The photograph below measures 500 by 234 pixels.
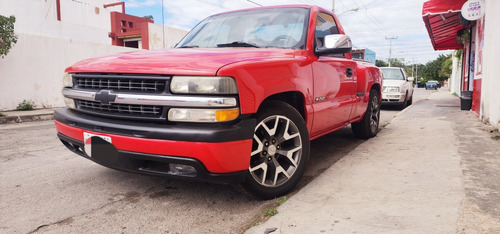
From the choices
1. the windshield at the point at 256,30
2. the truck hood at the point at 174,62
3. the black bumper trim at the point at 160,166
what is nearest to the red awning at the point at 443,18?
the windshield at the point at 256,30

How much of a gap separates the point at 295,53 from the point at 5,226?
2.56 meters

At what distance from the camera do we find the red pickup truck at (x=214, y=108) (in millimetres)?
2264

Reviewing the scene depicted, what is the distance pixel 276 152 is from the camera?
278 centimetres

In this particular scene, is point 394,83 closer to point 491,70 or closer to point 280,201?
point 491,70

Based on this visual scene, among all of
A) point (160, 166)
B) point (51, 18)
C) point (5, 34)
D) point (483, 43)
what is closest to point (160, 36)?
point (51, 18)

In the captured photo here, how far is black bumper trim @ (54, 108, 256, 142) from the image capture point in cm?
221

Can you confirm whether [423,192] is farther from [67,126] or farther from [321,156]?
[67,126]

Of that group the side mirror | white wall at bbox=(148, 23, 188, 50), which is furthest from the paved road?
white wall at bbox=(148, 23, 188, 50)

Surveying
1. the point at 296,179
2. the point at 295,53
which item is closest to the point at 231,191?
the point at 296,179

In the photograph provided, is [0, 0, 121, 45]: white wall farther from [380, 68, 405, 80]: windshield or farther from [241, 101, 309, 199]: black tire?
[241, 101, 309, 199]: black tire

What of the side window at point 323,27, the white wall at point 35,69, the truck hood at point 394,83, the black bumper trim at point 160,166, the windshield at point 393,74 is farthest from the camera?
the windshield at point 393,74

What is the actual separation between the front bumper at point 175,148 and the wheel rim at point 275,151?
8.3 inches

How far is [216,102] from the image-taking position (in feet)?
7.32

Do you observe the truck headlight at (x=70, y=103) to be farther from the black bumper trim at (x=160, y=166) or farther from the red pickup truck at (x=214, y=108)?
the black bumper trim at (x=160, y=166)
